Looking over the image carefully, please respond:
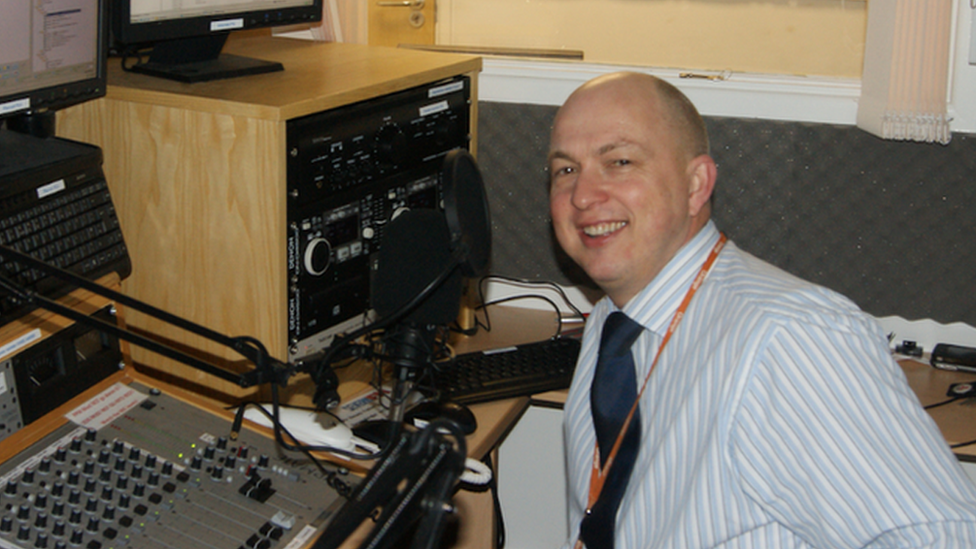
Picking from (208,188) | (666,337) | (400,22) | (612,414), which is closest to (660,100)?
(666,337)

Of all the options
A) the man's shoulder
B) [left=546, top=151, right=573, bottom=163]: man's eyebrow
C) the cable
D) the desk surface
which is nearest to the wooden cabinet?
the desk surface

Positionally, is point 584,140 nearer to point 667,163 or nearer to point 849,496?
point 667,163

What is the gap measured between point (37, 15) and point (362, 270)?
638 millimetres

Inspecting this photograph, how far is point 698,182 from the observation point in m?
1.45

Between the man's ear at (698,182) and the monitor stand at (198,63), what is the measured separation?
0.76 metres

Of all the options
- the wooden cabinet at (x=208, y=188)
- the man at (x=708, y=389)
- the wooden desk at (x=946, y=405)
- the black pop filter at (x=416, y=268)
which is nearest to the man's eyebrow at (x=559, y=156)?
the man at (x=708, y=389)

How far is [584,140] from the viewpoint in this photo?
1473mm

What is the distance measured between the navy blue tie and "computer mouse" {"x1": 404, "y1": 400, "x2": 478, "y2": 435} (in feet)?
0.90

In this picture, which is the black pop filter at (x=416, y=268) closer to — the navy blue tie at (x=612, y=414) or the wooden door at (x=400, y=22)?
the navy blue tie at (x=612, y=414)

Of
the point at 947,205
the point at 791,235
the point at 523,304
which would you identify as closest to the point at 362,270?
the point at 523,304

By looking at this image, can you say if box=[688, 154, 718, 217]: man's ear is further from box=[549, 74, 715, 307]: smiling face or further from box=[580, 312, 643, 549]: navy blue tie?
box=[580, 312, 643, 549]: navy blue tie

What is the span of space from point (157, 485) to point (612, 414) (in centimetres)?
63

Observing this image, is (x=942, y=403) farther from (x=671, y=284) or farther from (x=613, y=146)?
(x=613, y=146)

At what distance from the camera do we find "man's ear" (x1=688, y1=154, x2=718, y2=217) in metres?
1.45
